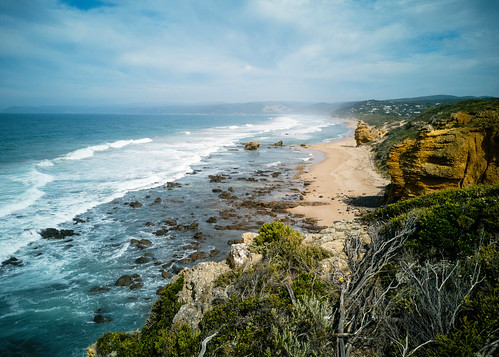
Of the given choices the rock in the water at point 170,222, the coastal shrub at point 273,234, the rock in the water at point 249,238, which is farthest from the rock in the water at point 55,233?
the coastal shrub at point 273,234

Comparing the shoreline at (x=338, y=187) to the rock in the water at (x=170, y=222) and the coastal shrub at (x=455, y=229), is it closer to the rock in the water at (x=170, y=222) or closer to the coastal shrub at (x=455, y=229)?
the rock in the water at (x=170, y=222)

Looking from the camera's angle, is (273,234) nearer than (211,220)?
Yes

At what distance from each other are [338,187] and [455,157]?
40.0ft

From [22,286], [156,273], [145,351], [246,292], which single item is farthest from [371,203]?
[22,286]

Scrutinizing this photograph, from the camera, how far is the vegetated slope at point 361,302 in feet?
11.3

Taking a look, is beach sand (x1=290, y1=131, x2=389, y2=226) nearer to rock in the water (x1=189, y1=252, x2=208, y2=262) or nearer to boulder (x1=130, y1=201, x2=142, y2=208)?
rock in the water (x1=189, y1=252, x2=208, y2=262)

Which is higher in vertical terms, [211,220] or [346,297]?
[346,297]

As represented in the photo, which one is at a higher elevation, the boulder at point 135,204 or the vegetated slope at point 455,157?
the vegetated slope at point 455,157

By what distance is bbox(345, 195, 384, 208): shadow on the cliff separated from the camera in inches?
689

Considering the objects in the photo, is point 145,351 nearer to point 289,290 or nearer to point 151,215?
point 289,290

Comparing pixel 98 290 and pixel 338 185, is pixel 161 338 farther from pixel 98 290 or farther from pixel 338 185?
pixel 338 185

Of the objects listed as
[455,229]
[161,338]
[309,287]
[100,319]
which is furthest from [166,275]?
[455,229]

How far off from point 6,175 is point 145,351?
102 ft

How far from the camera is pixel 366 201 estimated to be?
18562 mm
